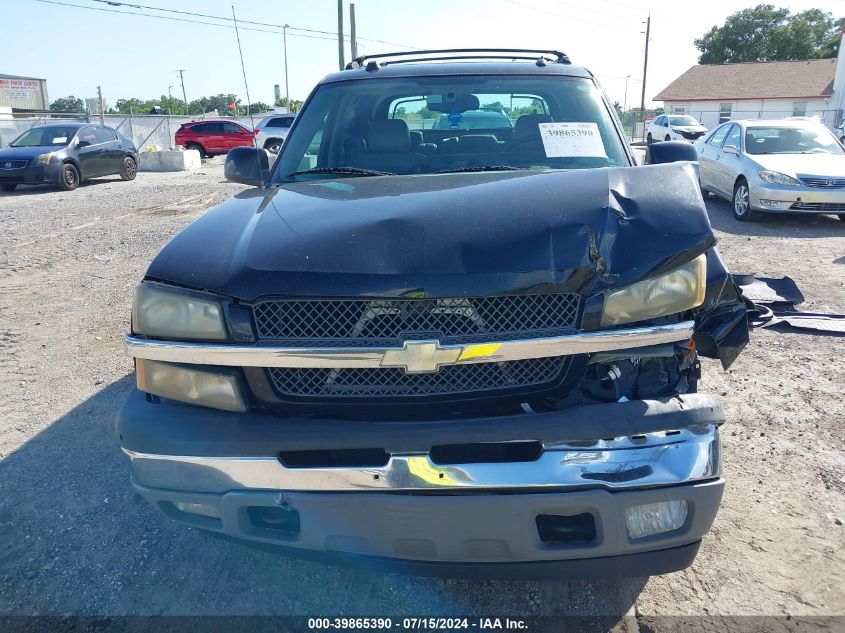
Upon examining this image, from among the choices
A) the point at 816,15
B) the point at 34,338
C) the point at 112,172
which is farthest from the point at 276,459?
the point at 816,15

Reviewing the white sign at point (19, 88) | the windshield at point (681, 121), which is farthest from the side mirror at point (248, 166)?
the white sign at point (19, 88)

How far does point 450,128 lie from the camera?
3.37 meters

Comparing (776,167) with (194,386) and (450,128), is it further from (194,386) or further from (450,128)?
(194,386)

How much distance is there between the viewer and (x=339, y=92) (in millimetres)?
3604

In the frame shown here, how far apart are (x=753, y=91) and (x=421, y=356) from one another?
53.9 metres

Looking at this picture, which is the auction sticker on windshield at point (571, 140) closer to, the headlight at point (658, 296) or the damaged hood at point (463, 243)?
the damaged hood at point (463, 243)

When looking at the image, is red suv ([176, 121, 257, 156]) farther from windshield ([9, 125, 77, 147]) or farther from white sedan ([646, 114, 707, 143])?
white sedan ([646, 114, 707, 143])

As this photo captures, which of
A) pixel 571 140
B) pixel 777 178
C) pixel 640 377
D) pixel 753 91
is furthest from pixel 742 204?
pixel 753 91

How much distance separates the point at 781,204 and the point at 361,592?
9200 millimetres

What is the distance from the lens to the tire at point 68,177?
48.5 feet

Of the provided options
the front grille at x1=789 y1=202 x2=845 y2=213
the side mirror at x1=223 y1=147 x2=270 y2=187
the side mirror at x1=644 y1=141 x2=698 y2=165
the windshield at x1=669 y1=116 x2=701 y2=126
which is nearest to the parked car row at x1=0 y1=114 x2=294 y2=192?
the front grille at x1=789 y1=202 x2=845 y2=213

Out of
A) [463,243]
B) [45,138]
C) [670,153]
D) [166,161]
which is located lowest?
[166,161]

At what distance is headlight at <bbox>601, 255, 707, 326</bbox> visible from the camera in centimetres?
190

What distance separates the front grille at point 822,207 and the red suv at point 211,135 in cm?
2179
